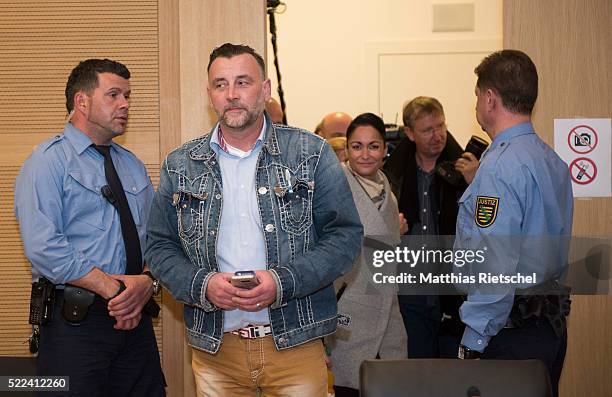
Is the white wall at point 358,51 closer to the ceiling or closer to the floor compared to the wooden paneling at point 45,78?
closer to the ceiling

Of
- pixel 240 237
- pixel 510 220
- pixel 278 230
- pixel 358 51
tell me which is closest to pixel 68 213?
pixel 240 237

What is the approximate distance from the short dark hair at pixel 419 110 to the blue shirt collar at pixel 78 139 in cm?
195

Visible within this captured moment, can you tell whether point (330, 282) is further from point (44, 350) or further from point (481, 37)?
point (481, 37)

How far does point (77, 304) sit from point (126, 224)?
37 cm

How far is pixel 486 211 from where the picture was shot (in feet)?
8.66

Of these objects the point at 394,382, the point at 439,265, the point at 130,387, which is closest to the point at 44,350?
the point at 130,387

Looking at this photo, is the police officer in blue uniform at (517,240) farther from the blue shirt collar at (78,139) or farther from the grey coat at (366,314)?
the blue shirt collar at (78,139)

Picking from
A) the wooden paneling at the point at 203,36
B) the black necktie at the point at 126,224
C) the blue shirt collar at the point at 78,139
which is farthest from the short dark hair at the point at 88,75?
the wooden paneling at the point at 203,36

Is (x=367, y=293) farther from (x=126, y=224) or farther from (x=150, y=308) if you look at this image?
(x=126, y=224)

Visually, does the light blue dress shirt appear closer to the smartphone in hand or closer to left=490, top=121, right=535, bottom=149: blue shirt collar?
the smartphone in hand

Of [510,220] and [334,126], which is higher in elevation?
[334,126]

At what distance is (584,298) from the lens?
3957 millimetres

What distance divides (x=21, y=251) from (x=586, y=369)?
2.92 m

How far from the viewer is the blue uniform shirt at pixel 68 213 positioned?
2.91 metres
